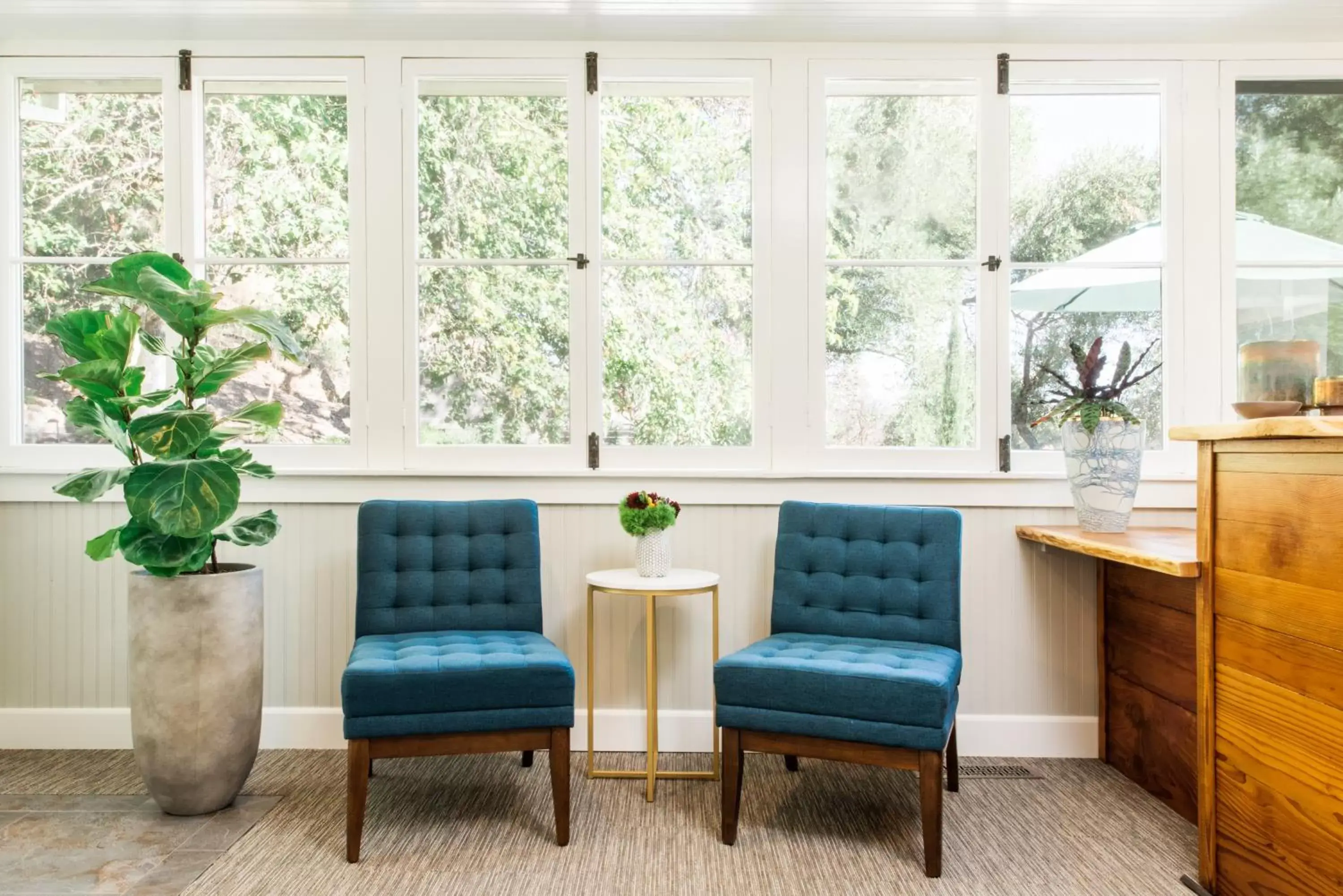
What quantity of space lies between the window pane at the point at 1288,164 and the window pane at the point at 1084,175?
1.05 ft

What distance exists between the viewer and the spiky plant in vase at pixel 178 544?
2400 millimetres

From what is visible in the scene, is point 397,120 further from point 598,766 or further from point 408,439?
point 598,766

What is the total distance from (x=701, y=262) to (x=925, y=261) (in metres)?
0.82

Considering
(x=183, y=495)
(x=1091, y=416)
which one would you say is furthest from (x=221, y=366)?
(x=1091, y=416)

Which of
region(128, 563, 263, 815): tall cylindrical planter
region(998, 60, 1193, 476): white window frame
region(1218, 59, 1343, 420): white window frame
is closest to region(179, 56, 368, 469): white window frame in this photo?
region(128, 563, 263, 815): tall cylindrical planter

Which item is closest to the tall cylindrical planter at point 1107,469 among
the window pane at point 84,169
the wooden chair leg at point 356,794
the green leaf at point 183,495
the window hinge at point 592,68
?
the window hinge at point 592,68

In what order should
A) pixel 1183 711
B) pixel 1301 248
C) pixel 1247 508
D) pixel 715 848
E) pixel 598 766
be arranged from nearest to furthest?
1. pixel 1247 508
2. pixel 715 848
3. pixel 1183 711
4. pixel 598 766
5. pixel 1301 248

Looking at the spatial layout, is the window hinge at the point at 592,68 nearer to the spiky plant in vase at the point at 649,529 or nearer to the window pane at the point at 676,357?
the window pane at the point at 676,357

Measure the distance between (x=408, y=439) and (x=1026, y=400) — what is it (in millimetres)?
2288

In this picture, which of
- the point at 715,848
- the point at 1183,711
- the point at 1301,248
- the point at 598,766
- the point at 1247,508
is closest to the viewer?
the point at 1247,508

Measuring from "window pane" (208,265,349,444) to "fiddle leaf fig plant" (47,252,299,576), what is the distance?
463 millimetres

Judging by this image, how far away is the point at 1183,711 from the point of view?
252 centimetres

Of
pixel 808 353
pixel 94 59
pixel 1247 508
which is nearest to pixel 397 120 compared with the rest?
pixel 94 59

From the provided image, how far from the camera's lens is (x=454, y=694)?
2240 mm
